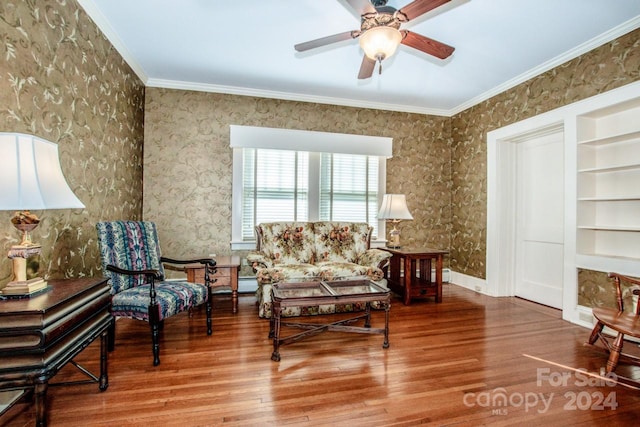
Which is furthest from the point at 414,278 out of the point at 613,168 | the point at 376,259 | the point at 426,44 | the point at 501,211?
the point at 426,44

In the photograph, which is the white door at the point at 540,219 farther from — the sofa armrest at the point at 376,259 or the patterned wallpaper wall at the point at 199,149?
the patterned wallpaper wall at the point at 199,149

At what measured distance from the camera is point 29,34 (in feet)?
6.30

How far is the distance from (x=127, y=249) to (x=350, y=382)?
7.16 feet

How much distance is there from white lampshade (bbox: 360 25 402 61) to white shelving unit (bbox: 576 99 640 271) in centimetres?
237

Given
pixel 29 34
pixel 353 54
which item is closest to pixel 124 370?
pixel 29 34

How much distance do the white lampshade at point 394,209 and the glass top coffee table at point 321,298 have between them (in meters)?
1.49

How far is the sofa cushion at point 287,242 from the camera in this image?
12.7ft

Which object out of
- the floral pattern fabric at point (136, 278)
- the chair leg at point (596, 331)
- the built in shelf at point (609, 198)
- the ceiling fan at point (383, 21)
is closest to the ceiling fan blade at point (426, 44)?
the ceiling fan at point (383, 21)

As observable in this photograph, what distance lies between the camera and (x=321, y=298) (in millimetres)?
2406

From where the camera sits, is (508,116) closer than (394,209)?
Yes

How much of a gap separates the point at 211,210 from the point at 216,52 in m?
1.93

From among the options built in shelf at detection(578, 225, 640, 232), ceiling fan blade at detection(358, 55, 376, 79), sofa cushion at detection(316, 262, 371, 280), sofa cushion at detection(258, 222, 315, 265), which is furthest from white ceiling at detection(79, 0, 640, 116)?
sofa cushion at detection(316, 262, 371, 280)

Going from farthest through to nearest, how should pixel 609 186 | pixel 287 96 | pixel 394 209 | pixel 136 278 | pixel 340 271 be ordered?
pixel 287 96
pixel 394 209
pixel 340 271
pixel 609 186
pixel 136 278

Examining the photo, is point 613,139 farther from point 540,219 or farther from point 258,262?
point 258,262
